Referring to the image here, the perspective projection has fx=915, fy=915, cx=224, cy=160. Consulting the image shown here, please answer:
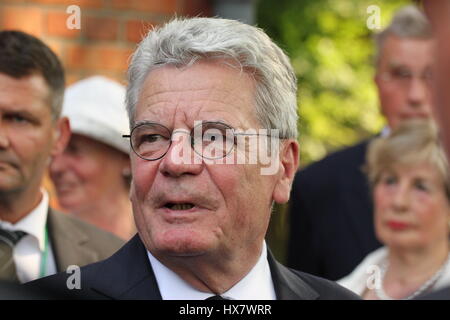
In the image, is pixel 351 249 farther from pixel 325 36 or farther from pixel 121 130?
pixel 325 36

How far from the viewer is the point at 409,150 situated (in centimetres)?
257

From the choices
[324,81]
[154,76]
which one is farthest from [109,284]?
[324,81]

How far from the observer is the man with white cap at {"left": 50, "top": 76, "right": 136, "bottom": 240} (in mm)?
3029

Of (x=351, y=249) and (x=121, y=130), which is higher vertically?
(x=121, y=130)

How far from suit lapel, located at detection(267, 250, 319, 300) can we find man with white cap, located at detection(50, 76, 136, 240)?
87 cm

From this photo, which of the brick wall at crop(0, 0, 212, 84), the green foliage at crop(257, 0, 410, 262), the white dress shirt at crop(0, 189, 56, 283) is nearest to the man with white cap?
the brick wall at crop(0, 0, 212, 84)

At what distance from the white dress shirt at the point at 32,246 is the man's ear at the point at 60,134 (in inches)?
7.4

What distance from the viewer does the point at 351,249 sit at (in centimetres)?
266

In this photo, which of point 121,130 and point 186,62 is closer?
point 186,62

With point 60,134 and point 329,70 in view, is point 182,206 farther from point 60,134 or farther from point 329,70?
point 329,70

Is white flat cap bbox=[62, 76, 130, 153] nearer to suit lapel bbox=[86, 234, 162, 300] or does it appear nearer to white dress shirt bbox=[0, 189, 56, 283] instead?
white dress shirt bbox=[0, 189, 56, 283]


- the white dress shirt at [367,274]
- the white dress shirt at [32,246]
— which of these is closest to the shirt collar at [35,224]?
the white dress shirt at [32,246]

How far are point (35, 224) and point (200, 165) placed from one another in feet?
2.13

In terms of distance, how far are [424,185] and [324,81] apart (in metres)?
4.17
